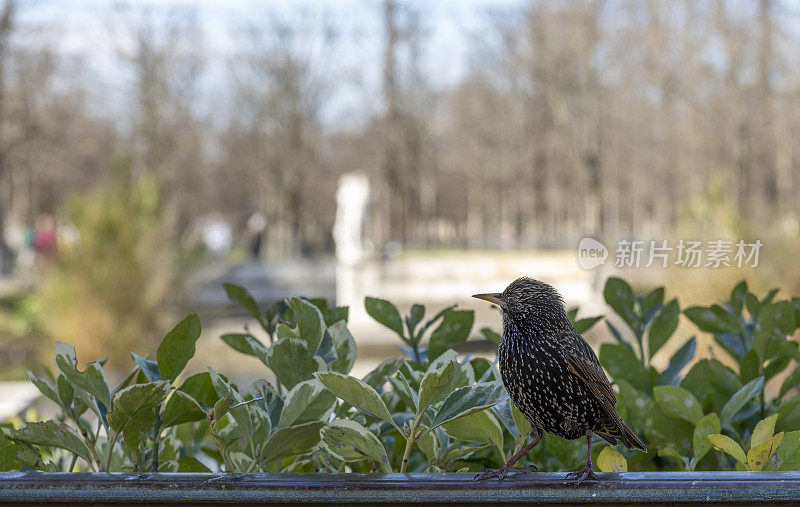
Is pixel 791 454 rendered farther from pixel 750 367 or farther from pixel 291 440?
pixel 291 440

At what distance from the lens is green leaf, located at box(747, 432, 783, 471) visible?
4.02 feet

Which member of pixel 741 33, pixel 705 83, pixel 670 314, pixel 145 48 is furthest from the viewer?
pixel 145 48

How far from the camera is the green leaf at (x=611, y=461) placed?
1307 millimetres

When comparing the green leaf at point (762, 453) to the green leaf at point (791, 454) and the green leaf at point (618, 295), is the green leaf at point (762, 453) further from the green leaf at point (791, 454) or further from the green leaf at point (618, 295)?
the green leaf at point (618, 295)

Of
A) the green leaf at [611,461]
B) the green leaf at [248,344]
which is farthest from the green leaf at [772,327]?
the green leaf at [248,344]

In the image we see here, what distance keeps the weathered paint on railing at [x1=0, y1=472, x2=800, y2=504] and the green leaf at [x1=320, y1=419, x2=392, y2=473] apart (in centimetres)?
6

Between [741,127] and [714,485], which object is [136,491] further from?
[741,127]

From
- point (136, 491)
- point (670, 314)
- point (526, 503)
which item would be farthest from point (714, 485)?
point (136, 491)

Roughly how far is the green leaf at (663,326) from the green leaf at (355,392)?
0.75 m

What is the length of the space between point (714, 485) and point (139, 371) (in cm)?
99

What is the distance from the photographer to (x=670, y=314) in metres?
1.64

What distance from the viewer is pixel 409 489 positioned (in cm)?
106

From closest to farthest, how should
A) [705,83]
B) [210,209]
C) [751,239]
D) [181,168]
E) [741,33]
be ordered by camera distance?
[751,239] < [741,33] < [705,83] < [181,168] < [210,209]

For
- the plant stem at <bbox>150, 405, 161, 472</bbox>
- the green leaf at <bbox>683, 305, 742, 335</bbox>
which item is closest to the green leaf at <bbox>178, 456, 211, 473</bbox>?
the plant stem at <bbox>150, 405, 161, 472</bbox>
